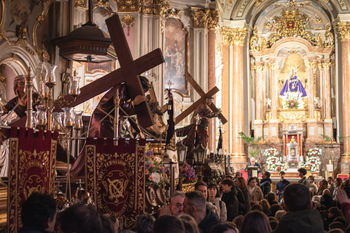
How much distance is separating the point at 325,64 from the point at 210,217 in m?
21.5

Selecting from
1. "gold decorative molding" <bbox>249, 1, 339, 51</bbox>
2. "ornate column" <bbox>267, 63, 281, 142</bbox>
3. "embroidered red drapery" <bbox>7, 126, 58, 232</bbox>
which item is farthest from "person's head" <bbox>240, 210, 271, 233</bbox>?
"gold decorative molding" <bbox>249, 1, 339, 51</bbox>

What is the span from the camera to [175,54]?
1773 centimetres

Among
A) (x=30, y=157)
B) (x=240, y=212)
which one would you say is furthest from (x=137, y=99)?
(x=240, y=212)

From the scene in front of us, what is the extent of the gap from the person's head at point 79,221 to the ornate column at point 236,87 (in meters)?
20.6

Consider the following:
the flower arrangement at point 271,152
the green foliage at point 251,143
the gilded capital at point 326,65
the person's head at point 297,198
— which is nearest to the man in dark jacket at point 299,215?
the person's head at point 297,198

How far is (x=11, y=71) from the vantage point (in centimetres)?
872

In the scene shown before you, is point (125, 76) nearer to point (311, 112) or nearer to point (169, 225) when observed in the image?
point (169, 225)

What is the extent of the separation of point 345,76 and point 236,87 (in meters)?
5.50

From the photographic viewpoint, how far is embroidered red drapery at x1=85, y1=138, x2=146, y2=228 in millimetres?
5082

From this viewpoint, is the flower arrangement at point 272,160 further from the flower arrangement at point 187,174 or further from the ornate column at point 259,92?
the flower arrangement at point 187,174

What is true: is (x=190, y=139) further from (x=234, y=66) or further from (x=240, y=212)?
(x=234, y=66)

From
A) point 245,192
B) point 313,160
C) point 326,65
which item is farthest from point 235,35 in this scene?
point 245,192

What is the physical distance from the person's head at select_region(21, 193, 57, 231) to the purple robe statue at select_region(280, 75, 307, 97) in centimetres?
Answer: 2282

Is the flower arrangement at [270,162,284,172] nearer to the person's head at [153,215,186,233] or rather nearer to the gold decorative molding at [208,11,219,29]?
the gold decorative molding at [208,11,219,29]
